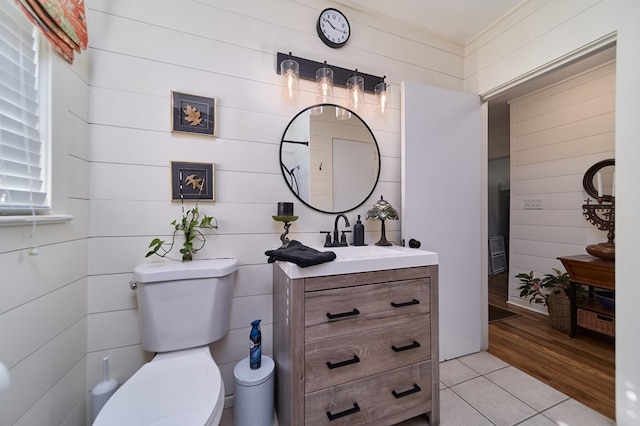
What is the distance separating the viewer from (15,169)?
2.71 feet

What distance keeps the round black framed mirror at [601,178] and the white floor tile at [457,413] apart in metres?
2.26

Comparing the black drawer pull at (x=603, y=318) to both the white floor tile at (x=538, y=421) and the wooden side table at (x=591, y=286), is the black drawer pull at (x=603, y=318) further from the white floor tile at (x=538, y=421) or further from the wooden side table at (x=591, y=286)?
the white floor tile at (x=538, y=421)

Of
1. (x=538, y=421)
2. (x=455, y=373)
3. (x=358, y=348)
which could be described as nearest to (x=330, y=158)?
(x=358, y=348)

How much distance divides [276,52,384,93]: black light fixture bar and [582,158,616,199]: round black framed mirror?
2291 millimetres

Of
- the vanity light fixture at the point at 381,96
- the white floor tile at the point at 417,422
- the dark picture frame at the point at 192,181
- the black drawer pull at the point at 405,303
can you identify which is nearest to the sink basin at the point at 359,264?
the black drawer pull at the point at 405,303

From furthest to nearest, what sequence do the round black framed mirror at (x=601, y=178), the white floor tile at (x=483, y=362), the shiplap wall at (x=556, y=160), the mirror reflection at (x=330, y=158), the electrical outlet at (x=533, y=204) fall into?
the electrical outlet at (x=533, y=204) < the shiplap wall at (x=556, y=160) < the round black framed mirror at (x=601, y=178) < the white floor tile at (x=483, y=362) < the mirror reflection at (x=330, y=158)

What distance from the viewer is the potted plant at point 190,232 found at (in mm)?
1314

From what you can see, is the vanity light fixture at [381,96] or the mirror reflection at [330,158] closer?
the mirror reflection at [330,158]

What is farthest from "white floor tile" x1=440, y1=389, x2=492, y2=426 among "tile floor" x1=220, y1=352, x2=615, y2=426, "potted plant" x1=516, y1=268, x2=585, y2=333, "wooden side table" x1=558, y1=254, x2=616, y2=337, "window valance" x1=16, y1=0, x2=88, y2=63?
"window valance" x1=16, y1=0, x2=88, y2=63

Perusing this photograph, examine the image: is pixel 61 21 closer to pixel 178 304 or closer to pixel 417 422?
pixel 178 304

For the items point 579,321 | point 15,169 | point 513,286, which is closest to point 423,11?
point 15,169

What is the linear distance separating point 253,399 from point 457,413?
1176 mm

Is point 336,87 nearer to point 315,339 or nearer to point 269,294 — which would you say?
point 269,294

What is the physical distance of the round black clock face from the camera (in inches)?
64.6
